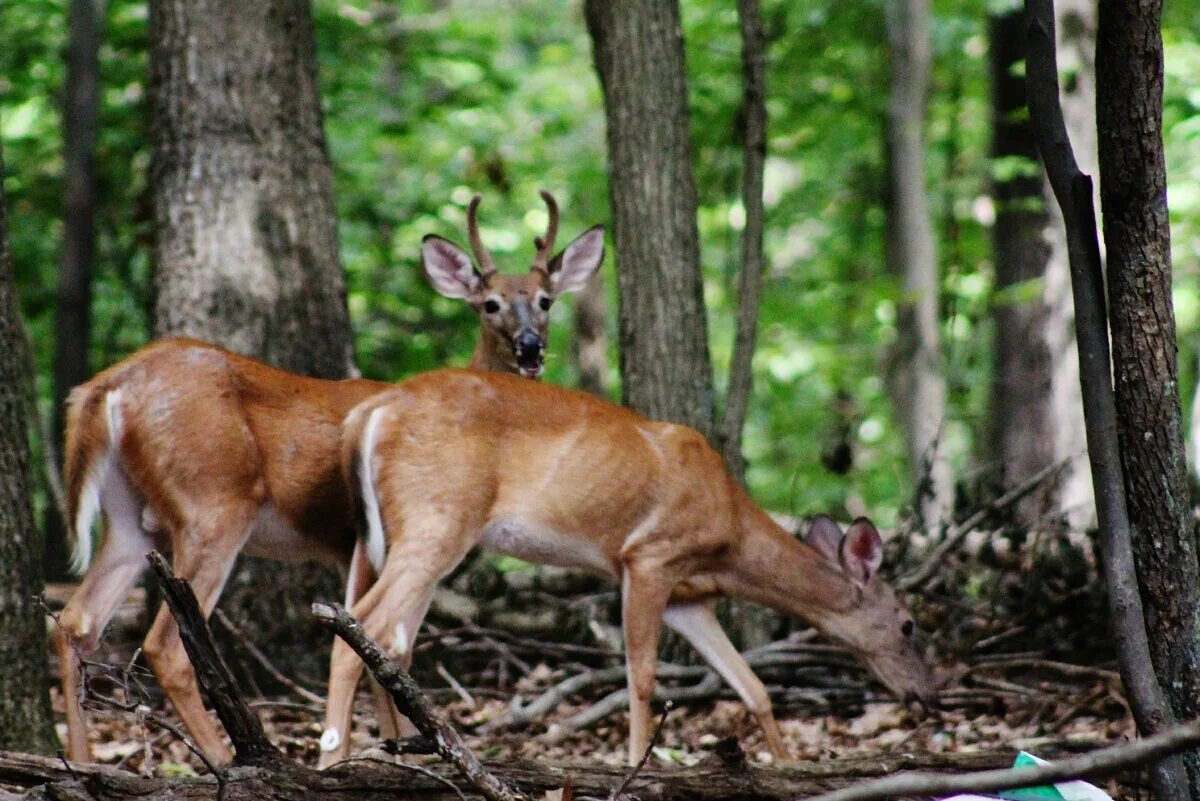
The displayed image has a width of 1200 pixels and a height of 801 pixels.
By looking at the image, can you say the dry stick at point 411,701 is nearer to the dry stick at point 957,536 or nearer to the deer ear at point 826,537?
the deer ear at point 826,537

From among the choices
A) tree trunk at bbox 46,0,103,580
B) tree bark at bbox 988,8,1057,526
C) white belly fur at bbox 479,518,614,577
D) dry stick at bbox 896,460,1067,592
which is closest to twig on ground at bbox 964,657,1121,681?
dry stick at bbox 896,460,1067,592

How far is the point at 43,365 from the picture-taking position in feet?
47.3

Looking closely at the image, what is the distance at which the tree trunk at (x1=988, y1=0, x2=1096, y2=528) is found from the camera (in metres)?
10.8

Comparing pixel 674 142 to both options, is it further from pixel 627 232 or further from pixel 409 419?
pixel 409 419

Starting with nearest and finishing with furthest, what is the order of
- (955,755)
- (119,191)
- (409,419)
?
(955,755)
(409,419)
(119,191)

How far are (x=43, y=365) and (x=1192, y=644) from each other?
12484 millimetres

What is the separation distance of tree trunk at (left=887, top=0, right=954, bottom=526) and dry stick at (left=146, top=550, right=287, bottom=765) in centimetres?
868

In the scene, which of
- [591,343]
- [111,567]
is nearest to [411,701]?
[111,567]

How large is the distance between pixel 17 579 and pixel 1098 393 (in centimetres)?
376

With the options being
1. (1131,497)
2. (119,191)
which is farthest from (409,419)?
(119,191)

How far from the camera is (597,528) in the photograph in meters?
6.44

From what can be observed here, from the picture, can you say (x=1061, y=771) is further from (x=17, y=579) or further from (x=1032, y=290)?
(x=1032, y=290)

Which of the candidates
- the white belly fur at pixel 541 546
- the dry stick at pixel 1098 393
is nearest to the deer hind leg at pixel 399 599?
the white belly fur at pixel 541 546

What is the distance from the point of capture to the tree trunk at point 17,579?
535cm
